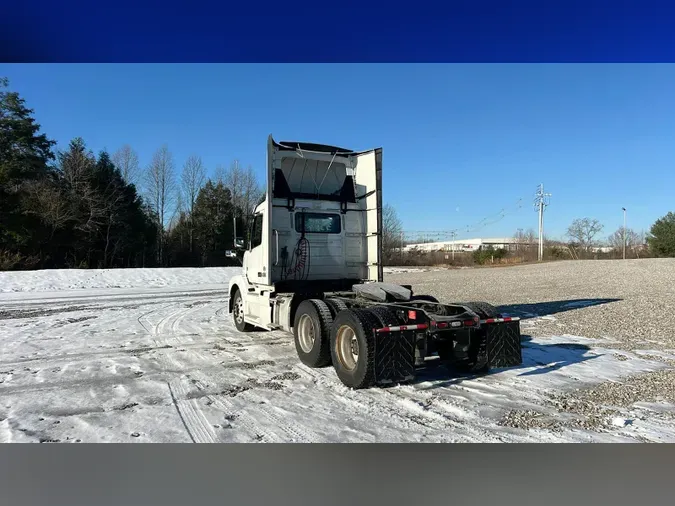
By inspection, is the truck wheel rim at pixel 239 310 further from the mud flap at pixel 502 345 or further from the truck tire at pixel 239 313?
the mud flap at pixel 502 345

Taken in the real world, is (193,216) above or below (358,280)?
above

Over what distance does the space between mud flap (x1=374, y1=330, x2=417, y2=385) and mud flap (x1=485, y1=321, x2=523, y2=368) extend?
4.17 ft

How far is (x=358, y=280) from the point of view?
9836mm

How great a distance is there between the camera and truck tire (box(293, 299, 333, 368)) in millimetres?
7195

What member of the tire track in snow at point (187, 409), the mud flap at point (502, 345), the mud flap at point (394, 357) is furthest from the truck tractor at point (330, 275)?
the tire track in snow at point (187, 409)

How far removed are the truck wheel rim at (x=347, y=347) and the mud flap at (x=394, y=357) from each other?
0.56m

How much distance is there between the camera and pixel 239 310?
1107 centimetres

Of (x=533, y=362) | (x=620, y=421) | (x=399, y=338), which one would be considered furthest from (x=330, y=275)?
(x=620, y=421)

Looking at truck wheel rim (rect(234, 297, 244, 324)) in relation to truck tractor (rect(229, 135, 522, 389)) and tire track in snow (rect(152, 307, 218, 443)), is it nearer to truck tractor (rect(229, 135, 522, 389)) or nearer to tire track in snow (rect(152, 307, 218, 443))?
truck tractor (rect(229, 135, 522, 389))

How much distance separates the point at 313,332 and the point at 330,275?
8.02 feet

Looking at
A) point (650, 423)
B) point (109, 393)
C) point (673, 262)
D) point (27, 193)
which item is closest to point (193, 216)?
point (27, 193)

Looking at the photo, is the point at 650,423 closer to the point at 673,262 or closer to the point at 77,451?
the point at 77,451

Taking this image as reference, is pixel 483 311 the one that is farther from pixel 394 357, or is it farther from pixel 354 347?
pixel 354 347
